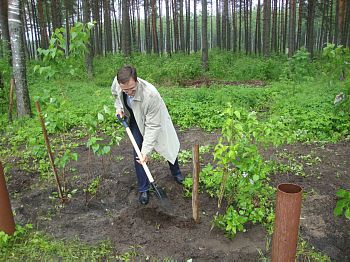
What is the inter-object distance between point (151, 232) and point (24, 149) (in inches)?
132

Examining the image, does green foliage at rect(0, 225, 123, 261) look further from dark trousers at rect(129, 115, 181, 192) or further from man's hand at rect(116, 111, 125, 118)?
man's hand at rect(116, 111, 125, 118)

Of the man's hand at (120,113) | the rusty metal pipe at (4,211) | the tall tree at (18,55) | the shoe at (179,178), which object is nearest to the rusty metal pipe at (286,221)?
the shoe at (179,178)

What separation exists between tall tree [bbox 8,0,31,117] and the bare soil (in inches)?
107

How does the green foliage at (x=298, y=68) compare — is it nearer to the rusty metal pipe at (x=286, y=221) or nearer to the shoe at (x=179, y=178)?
the shoe at (x=179, y=178)

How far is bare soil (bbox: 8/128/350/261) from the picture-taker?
3.01 m

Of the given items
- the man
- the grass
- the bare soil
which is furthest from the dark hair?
the bare soil

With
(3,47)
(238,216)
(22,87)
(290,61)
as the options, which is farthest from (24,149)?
(290,61)

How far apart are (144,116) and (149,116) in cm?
11

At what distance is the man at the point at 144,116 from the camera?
10.4ft

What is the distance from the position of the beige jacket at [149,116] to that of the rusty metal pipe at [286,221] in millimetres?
1683

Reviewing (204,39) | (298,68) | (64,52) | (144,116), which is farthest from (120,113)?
(204,39)

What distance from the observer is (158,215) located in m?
3.55

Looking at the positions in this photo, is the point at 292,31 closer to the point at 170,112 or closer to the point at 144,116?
the point at 170,112

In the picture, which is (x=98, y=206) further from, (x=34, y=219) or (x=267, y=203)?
(x=267, y=203)
